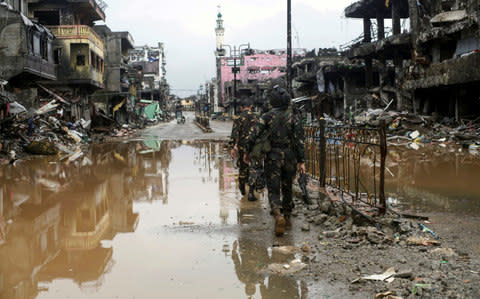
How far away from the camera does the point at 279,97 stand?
628 centimetres

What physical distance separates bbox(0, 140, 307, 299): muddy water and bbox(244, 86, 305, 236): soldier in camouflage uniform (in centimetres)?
51

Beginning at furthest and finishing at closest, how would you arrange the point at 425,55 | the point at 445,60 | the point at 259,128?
the point at 425,55
the point at 445,60
the point at 259,128

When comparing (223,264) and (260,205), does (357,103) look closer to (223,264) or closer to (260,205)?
(260,205)

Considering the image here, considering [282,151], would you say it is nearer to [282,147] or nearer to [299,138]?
[282,147]

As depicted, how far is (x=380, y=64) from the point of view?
34.0 metres

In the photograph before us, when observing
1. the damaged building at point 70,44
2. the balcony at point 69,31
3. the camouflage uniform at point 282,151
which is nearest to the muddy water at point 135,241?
the camouflage uniform at point 282,151

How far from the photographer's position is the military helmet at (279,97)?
6273 mm

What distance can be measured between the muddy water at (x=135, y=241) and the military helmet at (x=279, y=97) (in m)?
1.74

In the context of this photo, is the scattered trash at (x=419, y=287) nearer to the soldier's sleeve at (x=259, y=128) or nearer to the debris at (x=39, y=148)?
the soldier's sleeve at (x=259, y=128)

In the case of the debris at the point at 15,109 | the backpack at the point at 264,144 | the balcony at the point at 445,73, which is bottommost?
the backpack at the point at 264,144

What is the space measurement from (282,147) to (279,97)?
692 millimetres

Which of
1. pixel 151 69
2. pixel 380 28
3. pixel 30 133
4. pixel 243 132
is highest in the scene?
pixel 151 69

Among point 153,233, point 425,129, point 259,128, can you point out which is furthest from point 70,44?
point 259,128

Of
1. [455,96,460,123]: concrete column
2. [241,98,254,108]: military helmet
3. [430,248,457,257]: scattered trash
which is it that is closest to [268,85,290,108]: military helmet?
[241,98,254,108]: military helmet
